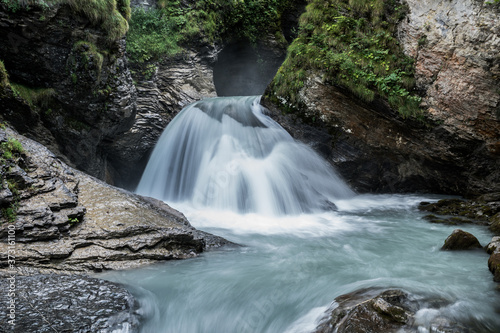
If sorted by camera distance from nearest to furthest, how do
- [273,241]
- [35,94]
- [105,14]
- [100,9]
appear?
[273,241]
[35,94]
[100,9]
[105,14]

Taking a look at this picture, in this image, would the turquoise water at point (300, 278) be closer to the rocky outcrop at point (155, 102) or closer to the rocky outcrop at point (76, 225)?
the rocky outcrop at point (76, 225)

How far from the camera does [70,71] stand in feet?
22.0

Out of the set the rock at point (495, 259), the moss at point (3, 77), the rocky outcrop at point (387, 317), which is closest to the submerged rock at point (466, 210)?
the rock at point (495, 259)

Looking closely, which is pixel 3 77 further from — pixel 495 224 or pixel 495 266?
pixel 495 224

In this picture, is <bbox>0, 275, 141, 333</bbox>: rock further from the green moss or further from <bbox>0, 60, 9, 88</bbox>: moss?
the green moss

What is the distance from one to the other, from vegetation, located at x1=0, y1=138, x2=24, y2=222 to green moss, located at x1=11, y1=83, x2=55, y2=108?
2.36 m

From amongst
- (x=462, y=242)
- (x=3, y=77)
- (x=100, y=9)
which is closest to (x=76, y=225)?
(x=3, y=77)

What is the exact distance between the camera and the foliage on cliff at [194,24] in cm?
1118

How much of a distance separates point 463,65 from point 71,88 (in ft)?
29.0

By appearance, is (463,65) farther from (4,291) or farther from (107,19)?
(4,291)

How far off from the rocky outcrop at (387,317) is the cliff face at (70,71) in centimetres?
665

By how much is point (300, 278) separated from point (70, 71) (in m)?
6.30

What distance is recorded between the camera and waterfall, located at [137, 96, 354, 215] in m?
8.12

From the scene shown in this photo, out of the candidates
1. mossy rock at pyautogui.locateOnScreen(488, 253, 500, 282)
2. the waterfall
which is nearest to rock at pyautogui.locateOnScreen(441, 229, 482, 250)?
mossy rock at pyautogui.locateOnScreen(488, 253, 500, 282)
